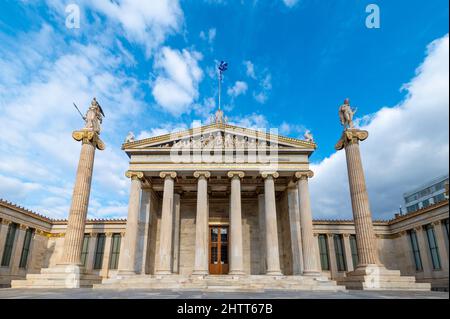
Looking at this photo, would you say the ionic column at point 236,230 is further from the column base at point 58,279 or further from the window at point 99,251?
the window at point 99,251

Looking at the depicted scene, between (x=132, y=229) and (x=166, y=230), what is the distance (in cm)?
274

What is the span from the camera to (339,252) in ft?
112

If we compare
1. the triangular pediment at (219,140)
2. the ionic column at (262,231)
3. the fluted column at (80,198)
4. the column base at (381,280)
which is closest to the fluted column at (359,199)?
the column base at (381,280)

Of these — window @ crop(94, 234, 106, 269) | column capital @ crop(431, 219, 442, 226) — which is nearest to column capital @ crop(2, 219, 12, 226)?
window @ crop(94, 234, 106, 269)

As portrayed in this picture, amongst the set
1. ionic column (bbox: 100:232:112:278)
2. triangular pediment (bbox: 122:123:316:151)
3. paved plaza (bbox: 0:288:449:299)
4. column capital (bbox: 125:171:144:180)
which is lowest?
paved plaza (bbox: 0:288:449:299)

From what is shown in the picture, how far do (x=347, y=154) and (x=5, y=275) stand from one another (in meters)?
32.1

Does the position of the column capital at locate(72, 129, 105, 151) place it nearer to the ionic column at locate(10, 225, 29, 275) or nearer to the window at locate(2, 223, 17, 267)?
the window at locate(2, 223, 17, 267)

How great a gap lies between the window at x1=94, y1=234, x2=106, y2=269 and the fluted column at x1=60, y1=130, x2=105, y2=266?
12.9 m

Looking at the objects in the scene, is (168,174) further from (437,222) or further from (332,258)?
(437,222)

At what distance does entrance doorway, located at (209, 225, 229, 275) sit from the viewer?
2914cm

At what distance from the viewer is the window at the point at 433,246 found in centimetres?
2767

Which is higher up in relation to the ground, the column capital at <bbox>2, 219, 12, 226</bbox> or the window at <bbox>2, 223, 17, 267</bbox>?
the column capital at <bbox>2, 219, 12, 226</bbox>

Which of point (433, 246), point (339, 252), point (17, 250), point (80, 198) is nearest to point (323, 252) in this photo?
point (339, 252)
